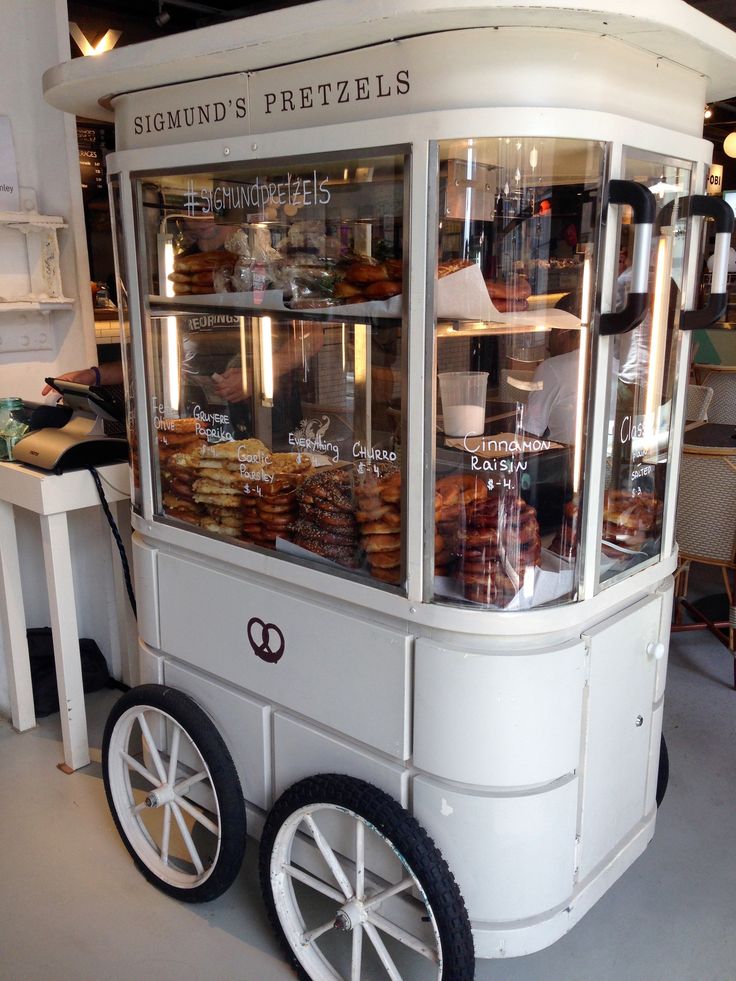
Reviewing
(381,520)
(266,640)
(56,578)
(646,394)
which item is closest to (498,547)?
(381,520)

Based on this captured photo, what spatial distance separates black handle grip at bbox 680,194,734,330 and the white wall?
2.07 m

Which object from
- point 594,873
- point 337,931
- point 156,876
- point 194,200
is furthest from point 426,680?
point 194,200

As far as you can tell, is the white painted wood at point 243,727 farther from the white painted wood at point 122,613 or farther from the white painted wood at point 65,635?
the white painted wood at point 122,613

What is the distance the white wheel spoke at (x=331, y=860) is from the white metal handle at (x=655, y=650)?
78cm

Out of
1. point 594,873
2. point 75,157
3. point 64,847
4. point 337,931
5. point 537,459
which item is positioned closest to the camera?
point 537,459

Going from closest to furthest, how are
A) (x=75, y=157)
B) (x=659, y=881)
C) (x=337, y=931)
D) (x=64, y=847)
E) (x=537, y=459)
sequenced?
(x=537, y=459) < (x=337, y=931) < (x=659, y=881) < (x=64, y=847) < (x=75, y=157)

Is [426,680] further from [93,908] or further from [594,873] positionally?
[93,908]

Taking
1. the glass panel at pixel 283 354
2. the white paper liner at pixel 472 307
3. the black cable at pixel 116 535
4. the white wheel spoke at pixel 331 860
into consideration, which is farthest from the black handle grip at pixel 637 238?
the black cable at pixel 116 535

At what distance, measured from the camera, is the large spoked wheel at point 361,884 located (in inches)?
59.9

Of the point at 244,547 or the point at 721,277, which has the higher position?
the point at 721,277

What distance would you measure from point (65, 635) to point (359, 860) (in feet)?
4.14

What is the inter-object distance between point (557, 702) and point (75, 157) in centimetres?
244

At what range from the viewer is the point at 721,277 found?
5.13 feet

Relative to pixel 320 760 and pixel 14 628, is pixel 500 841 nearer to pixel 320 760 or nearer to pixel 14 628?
pixel 320 760
